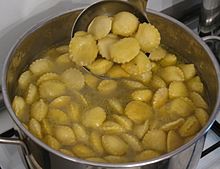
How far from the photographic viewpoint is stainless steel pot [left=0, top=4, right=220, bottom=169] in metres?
0.53

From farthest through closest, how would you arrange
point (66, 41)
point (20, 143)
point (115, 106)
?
point (66, 41) → point (115, 106) → point (20, 143)

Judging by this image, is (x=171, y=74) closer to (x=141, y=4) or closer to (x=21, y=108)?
(x=141, y=4)

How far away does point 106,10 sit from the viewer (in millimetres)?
724

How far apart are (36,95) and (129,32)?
174mm

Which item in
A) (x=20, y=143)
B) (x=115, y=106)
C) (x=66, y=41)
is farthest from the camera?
(x=66, y=41)

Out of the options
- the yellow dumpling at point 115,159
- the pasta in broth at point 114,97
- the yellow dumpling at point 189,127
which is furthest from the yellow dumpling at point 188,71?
the yellow dumpling at point 115,159

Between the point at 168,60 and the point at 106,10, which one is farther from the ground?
the point at 106,10

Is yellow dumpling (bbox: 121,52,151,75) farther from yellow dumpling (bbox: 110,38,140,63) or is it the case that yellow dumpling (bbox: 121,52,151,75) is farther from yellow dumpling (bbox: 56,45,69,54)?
yellow dumpling (bbox: 56,45,69,54)

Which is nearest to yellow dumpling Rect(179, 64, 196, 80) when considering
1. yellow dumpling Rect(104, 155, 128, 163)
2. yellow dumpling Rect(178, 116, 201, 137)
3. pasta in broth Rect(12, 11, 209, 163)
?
pasta in broth Rect(12, 11, 209, 163)

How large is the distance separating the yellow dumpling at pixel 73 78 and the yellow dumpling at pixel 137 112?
0.29 ft

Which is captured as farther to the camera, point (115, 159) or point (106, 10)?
point (106, 10)

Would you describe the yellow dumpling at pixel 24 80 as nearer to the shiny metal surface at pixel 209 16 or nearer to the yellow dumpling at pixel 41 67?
the yellow dumpling at pixel 41 67

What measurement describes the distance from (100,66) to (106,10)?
103mm

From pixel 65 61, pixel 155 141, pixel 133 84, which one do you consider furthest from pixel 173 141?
pixel 65 61
